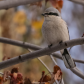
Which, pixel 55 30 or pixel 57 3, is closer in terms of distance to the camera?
pixel 57 3

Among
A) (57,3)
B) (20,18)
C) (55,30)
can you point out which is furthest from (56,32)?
(20,18)

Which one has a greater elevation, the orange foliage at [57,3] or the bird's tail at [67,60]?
the orange foliage at [57,3]


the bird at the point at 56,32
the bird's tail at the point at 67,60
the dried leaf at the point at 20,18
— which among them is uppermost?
the dried leaf at the point at 20,18

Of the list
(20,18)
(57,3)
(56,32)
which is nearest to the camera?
(57,3)

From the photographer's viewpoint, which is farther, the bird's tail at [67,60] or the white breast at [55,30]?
the white breast at [55,30]

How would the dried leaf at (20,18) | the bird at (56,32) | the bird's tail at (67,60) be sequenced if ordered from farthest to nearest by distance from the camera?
the dried leaf at (20,18) < the bird at (56,32) < the bird's tail at (67,60)

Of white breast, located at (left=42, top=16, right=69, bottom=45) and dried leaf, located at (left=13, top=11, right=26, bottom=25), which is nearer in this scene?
white breast, located at (left=42, top=16, right=69, bottom=45)

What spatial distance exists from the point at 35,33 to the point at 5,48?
1204 mm

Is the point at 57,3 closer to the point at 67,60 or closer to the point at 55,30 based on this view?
the point at 55,30

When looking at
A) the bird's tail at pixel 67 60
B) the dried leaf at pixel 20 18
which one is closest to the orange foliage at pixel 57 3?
the bird's tail at pixel 67 60

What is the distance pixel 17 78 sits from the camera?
165cm

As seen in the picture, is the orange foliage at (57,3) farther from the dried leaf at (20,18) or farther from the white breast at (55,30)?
the dried leaf at (20,18)

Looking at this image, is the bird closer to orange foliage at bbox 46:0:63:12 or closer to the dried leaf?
orange foliage at bbox 46:0:63:12

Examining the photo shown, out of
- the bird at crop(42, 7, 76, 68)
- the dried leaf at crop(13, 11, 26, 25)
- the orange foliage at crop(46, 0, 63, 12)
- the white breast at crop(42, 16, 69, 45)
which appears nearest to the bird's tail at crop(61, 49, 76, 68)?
the bird at crop(42, 7, 76, 68)
